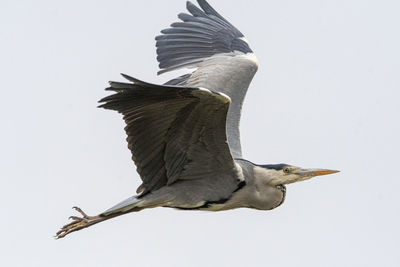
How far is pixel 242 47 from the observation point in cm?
934

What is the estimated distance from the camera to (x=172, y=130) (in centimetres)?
637

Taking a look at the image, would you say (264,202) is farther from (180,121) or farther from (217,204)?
(180,121)

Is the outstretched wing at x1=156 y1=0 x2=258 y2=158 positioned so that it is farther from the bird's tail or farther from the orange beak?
the bird's tail

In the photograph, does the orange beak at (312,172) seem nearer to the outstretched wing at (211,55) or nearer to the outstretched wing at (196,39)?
the outstretched wing at (211,55)

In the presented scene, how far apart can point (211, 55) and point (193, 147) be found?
8.71 ft

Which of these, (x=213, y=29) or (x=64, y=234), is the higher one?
(x=213, y=29)

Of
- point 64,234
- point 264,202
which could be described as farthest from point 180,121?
point 64,234

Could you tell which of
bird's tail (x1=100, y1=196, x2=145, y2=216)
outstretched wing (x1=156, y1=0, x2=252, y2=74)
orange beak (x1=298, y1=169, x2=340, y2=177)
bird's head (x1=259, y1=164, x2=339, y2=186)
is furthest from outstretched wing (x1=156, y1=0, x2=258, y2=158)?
bird's tail (x1=100, y1=196, x2=145, y2=216)

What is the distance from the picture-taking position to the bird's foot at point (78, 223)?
7.28m

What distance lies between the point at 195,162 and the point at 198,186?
0.27 meters

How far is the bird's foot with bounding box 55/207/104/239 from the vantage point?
287 inches

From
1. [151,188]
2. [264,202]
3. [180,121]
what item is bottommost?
[264,202]

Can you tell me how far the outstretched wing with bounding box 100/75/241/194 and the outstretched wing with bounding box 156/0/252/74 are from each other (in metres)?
2.14

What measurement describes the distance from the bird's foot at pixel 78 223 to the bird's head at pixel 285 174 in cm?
150
